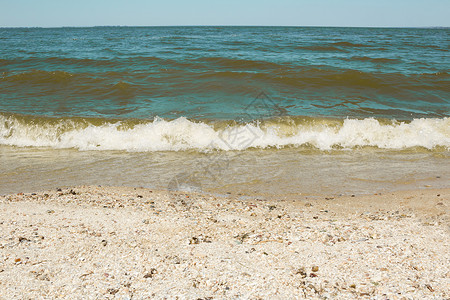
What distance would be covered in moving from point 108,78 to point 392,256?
39.4 feet

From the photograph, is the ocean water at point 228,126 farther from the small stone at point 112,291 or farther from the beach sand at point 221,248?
the small stone at point 112,291

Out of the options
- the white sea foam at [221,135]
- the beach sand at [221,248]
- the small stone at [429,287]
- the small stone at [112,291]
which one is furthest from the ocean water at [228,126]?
the small stone at [112,291]

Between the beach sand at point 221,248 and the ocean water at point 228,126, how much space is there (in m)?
0.89

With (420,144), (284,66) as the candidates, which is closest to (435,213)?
(420,144)

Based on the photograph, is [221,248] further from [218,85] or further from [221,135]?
[218,85]

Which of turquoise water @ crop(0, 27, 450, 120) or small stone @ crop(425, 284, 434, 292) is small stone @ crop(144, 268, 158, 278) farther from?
turquoise water @ crop(0, 27, 450, 120)

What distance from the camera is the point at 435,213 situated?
408 cm

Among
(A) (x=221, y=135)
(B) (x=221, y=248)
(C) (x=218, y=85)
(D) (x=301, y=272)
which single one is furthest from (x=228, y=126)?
(D) (x=301, y=272)

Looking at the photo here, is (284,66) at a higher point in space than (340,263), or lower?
higher

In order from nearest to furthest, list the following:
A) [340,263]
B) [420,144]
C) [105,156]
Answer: [340,263], [105,156], [420,144]

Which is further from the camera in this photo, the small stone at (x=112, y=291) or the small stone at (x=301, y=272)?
the small stone at (x=301, y=272)

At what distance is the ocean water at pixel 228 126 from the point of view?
5.53 meters

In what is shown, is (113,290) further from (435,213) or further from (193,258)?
(435,213)

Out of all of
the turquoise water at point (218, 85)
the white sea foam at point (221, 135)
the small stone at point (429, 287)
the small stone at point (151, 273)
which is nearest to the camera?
the small stone at point (429, 287)
